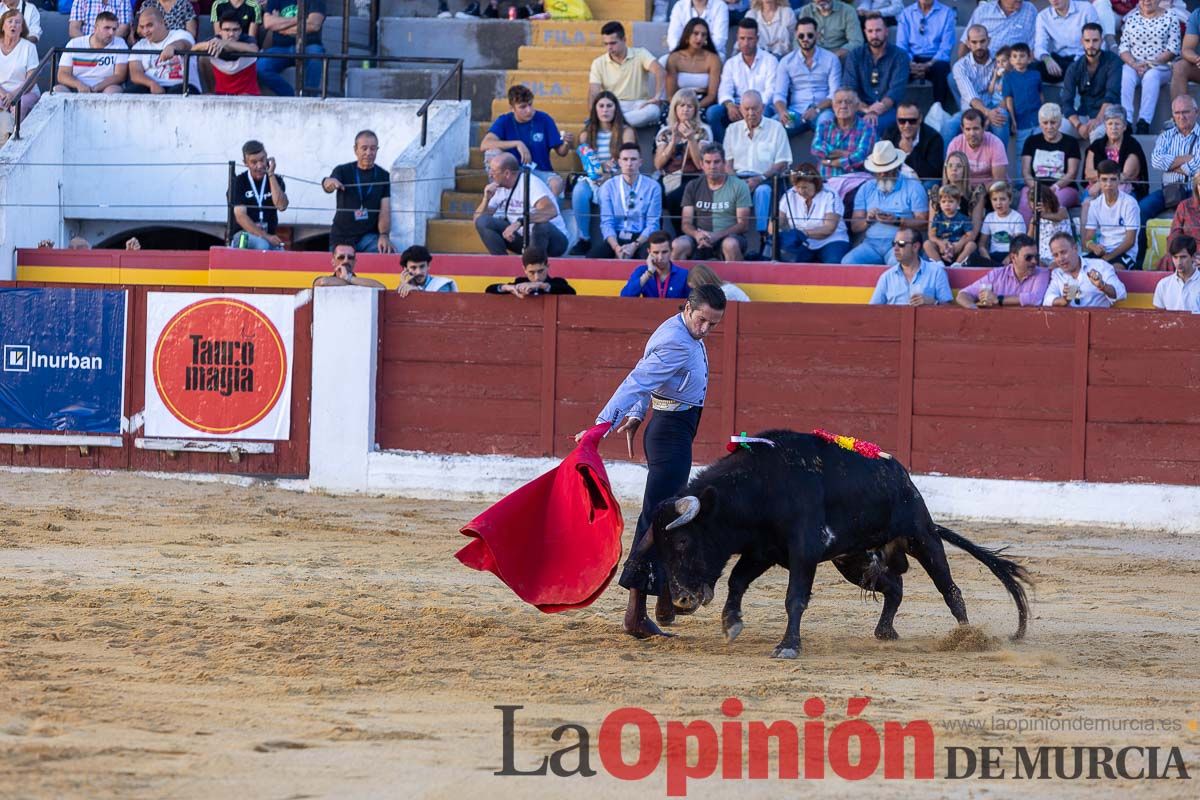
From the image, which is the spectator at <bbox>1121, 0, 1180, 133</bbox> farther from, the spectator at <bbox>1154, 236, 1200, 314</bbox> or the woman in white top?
the woman in white top

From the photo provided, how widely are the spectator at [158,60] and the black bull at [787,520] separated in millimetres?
9457

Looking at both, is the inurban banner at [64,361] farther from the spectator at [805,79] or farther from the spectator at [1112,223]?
the spectator at [1112,223]

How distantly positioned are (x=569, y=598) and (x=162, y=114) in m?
8.96

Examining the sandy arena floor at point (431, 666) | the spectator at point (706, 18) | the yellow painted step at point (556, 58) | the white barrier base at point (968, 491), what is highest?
the spectator at point (706, 18)

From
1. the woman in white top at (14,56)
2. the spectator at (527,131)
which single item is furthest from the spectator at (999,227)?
the woman in white top at (14,56)

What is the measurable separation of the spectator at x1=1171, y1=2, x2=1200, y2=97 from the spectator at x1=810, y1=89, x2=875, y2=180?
2.44 meters

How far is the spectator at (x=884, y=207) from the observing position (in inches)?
455

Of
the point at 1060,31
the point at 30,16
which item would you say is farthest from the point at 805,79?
the point at 30,16

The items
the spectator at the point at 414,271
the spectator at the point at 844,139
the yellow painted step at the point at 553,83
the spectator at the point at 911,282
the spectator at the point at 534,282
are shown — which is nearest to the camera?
the spectator at the point at 911,282

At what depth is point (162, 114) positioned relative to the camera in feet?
46.1

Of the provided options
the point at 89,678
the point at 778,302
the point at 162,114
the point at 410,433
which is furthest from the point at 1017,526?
the point at 162,114

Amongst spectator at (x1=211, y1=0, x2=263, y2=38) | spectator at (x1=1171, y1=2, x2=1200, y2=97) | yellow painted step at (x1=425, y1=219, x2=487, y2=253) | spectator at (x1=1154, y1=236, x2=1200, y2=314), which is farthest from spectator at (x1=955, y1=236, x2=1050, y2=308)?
spectator at (x1=211, y1=0, x2=263, y2=38)

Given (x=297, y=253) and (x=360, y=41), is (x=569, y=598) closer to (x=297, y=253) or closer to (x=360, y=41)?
(x=297, y=253)

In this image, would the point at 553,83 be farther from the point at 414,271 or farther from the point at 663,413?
the point at 663,413
